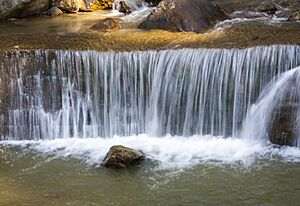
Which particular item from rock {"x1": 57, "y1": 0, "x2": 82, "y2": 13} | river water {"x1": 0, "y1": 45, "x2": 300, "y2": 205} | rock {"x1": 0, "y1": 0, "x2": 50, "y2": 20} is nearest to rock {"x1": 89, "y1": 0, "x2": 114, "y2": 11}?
rock {"x1": 57, "y1": 0, "x2": 82, "y2": 13}

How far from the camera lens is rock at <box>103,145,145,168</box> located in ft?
28.8

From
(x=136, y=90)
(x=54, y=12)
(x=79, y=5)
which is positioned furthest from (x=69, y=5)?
(x=136, y=90)

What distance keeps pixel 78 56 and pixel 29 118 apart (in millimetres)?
1449

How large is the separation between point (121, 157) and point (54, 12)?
730 cm

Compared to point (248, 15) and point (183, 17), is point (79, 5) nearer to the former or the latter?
point (183, 17)

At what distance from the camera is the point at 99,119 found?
10.5 m

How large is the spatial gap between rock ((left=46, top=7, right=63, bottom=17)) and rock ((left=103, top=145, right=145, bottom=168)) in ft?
22.9

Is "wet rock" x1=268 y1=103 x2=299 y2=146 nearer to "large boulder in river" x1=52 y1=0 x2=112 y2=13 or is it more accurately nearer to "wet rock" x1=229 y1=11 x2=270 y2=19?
"wet rock" x1=229 y1=11 x2=270 y2=19

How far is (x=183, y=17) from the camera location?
39.6 feet

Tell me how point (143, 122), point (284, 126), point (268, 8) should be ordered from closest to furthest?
point (284, 126) < point (143, 122) < point (268, 8)

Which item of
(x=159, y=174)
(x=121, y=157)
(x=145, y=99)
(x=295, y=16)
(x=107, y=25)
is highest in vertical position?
(x=295, y=16)

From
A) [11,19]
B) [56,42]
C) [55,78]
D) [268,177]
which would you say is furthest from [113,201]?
[11,19]

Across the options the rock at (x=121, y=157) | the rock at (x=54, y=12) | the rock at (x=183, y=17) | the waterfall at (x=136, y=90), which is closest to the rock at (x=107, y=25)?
the rock at (x=183, y=17)

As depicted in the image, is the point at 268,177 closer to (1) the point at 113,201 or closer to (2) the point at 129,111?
(1) the point at 113,201
